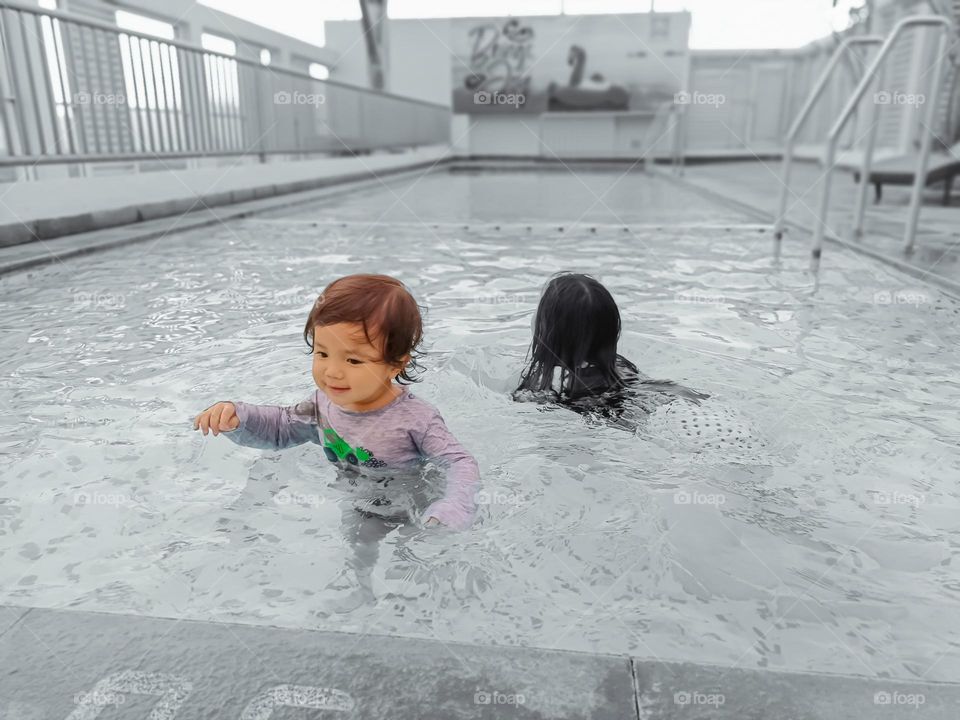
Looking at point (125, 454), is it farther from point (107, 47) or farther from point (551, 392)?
point (107, 47)

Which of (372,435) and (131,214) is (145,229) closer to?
(131,214)

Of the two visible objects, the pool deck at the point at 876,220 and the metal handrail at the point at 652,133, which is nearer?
the pool deck at the point at 876,220

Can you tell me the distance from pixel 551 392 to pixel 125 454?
4.19 feet

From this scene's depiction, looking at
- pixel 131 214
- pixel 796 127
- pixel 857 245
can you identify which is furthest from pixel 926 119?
pixel 131 214

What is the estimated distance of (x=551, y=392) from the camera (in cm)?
245

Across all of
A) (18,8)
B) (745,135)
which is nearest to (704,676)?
(18,8)

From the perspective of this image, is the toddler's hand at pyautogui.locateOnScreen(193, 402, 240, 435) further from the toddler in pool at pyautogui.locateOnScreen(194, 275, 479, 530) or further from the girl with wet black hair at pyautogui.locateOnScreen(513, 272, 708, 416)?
the girl with wet black hair at pyautogui.locateOnScreen(513, 272, 708, 416)

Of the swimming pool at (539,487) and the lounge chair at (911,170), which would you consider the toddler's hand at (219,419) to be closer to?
the swimming pool at (539,487)

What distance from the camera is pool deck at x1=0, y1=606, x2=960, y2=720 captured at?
107 cm

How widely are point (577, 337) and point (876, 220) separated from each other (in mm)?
5338

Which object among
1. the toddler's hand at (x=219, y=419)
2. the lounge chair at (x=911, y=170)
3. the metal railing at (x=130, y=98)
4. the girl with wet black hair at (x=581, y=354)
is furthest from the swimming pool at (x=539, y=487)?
the lounge chair at (x=911, y=170)

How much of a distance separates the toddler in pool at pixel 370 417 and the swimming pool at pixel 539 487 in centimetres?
12

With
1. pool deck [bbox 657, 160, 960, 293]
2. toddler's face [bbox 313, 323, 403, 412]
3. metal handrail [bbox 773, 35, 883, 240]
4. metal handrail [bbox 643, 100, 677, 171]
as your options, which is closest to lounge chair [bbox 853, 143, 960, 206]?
pool deck [bbox 657, 160, 960, 293]

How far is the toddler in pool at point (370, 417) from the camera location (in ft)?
5.17
